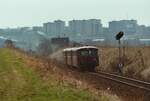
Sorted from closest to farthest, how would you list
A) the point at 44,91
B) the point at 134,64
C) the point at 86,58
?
the point at 44,91 < the point at 134,64 < the point at 86,58

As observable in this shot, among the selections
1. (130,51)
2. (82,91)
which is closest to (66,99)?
(82,91)

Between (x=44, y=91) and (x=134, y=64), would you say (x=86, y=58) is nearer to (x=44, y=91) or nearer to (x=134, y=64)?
(x=134, y=64)

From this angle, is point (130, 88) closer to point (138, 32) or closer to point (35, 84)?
point (35, 84)

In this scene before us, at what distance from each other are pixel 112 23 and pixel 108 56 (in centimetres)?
14235

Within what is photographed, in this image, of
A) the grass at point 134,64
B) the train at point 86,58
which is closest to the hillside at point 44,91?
the grass at point 134,64

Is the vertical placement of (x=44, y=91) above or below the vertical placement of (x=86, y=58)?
above

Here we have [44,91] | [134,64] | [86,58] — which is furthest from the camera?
[86,58]

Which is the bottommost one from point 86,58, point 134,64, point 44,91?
point 134,64

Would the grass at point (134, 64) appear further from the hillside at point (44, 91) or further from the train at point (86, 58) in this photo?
the hillside at point (44, 91)

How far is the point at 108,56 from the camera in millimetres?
57750

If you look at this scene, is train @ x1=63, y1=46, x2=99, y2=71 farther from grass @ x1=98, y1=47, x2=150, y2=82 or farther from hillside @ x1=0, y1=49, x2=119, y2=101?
hillside @ x1=0, y1=49, x2=119, y2=101

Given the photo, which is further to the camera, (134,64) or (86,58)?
(86,58)

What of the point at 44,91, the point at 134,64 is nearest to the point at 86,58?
the point at 134,64

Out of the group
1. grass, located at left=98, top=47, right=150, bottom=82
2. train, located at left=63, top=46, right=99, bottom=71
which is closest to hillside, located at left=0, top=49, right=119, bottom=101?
grass, located at left=98, top=47, right=150, bottom=82
